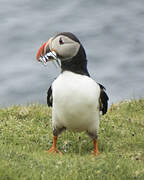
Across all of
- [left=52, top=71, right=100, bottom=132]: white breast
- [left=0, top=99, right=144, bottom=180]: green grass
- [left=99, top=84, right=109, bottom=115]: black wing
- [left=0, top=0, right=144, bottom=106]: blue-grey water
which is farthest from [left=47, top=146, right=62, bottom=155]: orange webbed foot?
[left=0, top=0, right=144, bottom=106]: blue-grey water

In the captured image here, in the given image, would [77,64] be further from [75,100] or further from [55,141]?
[55,141]

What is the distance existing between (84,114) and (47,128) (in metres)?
1.95

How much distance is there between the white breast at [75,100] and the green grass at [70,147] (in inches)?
21.7

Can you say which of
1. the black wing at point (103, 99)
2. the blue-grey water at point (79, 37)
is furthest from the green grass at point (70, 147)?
the blue-grey water at point (79, 37)

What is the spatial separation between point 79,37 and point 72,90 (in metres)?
36.8

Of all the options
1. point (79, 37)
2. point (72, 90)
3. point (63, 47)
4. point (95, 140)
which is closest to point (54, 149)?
point (95, 140)

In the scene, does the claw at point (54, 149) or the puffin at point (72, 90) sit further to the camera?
the claw at point (54, 149)

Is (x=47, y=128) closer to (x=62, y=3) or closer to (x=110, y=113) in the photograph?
(x=110, y=113)

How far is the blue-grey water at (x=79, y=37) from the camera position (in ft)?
136

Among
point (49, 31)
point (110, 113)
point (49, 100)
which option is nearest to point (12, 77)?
point (49, 31)

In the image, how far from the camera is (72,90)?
9883 mm

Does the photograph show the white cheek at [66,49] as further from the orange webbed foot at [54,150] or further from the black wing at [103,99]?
the orange webbed foot at [54,150]

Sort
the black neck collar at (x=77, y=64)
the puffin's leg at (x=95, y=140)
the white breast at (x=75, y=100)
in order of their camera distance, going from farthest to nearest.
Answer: the puffin's leg at (x=95, y=140) < the black neck collar at (x=77, y=64) < the white breast at (x=75, y=100)

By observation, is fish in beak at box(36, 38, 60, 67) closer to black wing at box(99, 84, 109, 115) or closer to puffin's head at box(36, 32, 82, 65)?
puffin's head at box(36, 32, 82, 65)
